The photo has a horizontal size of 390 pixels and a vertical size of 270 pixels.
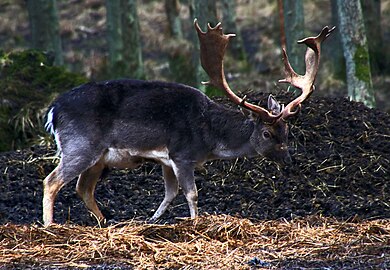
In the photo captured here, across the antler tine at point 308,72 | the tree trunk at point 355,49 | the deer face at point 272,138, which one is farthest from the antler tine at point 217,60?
the tree trunk at point 355,49

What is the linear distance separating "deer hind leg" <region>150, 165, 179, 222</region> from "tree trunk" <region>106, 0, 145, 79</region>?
9855mm

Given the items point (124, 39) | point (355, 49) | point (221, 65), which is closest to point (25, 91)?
point (355, 49)

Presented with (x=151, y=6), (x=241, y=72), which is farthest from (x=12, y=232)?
(x=151, y=6)

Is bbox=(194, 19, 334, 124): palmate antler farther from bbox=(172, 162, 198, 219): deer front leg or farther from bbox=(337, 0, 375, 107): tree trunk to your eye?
bbox=(337, 0, 375, 107): tree trunk

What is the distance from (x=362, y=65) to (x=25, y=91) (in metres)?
5.26

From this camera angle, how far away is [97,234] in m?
9.30

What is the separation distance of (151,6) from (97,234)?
1045 inches

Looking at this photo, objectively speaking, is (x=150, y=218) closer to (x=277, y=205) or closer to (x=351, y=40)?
(x=277, y=205)

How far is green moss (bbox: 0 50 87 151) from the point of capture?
14891 millimetres

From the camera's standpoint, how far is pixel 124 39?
69.5 feet

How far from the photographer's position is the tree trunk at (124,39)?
20.8 meters

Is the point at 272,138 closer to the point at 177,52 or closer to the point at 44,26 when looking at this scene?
the point at 44,26

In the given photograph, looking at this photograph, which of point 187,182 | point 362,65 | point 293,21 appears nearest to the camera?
point 187,182

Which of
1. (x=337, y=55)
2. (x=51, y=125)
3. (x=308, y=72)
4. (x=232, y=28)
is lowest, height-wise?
(x=337, y=55)
